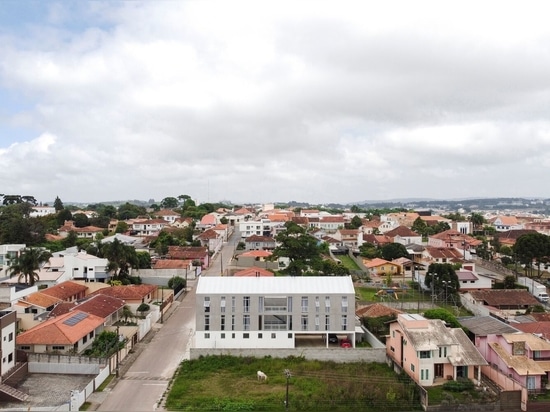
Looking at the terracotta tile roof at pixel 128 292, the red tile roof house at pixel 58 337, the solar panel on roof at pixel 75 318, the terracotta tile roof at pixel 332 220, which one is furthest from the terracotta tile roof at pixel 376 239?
the red tile roof house at pixel 58 337

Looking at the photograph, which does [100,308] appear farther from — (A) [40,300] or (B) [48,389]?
(B) [48,389]

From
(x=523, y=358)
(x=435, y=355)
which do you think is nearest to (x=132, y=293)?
(x=435, y=355)

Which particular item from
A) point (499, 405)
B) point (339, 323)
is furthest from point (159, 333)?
point (499, 405)

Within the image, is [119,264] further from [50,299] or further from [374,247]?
[374,247]

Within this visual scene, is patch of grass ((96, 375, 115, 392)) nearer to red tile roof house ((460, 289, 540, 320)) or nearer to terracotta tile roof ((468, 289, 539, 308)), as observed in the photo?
red tile roof house ((460, 289, 540, 320))

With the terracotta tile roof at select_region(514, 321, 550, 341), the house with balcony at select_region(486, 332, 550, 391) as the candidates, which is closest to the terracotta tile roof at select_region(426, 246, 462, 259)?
the terracotta tile roof at select_region(514, 321, 550, 341)

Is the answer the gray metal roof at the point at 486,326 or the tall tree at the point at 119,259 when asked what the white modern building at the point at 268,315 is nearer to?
the gray metal roof at the point at 486,326
